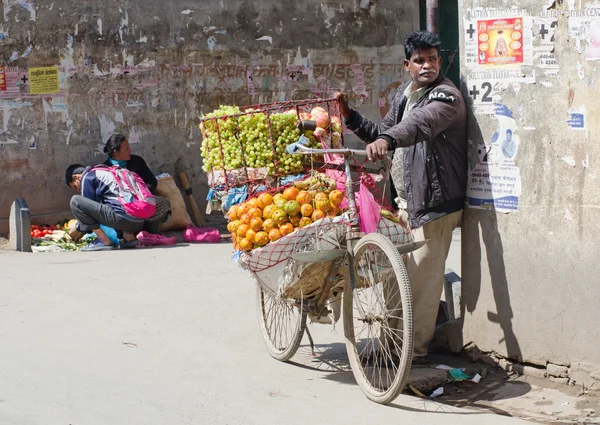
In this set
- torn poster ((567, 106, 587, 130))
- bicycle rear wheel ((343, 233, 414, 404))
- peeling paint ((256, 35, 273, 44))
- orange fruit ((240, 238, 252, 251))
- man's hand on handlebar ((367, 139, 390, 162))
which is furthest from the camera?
peeling paint ((256, 35, 273, 44))

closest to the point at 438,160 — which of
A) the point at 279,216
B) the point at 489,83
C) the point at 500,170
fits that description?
the point at 500,170

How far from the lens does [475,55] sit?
521 centimetres

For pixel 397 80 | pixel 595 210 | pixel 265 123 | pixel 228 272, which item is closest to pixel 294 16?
pixel 397 80

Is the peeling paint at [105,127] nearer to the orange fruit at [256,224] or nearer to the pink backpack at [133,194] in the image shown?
the pink backpack at [133,194]

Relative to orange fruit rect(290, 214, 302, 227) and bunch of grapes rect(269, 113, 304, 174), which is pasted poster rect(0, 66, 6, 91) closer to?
bunch of grapes rect(269, 113, 304, 174)

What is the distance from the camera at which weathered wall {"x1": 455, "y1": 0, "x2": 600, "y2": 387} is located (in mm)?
4738

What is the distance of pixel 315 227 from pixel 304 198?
187mm

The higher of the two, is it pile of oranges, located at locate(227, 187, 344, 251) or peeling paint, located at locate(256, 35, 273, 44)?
peeling paint, located at locate(256, 35, 273, 44)

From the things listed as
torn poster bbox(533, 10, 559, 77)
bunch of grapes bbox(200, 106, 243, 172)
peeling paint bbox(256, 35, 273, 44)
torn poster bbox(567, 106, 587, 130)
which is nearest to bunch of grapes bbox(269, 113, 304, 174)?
bunch of grapes bbox(200, 106, 243, 172)

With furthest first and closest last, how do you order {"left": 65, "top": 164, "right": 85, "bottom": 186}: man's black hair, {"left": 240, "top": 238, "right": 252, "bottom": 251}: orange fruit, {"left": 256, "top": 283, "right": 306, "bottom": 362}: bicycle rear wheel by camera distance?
{"left": 65, "top": 164, "right": 85, "bottom": 186}: man's black hair → {"left": 256, "top": 283, "right": 306, "bottom": 362}: bicycle rear wheel → {"left": 240, "top": 238, "right": 252, "bottom": 251}: orange fruit

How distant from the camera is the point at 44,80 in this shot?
10797mm

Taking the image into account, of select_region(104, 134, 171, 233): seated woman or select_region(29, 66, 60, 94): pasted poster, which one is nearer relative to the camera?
select_region(104, 134, 171, 233): seated woman

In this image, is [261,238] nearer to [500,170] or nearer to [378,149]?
[378,149]

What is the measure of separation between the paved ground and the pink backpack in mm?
1826
